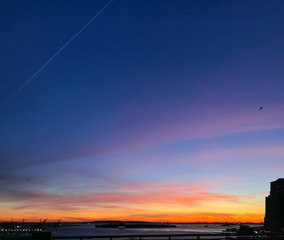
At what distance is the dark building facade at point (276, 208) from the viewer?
118356 mm


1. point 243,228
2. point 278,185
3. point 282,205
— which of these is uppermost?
point 278,185

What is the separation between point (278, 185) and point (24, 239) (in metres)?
132

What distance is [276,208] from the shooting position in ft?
398

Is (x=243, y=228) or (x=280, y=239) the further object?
(x=243, y=228)

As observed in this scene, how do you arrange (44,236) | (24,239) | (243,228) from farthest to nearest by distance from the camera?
1. (243,228)
2. (24,239)
3. (44,236)

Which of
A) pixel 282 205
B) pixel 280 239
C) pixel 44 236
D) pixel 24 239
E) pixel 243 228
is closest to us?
pixel 44 236

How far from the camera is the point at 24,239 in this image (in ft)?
41.6

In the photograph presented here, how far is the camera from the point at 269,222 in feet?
407

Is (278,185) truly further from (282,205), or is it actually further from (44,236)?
(44,236)

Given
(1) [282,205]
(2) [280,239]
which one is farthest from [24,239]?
(1) [282,205]

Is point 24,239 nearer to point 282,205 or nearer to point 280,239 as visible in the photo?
point 280,239

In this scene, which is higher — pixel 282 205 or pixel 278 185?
pixel 278 185

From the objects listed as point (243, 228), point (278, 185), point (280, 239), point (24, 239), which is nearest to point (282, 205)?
point (278, 185)

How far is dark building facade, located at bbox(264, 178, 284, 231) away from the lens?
11836cm
